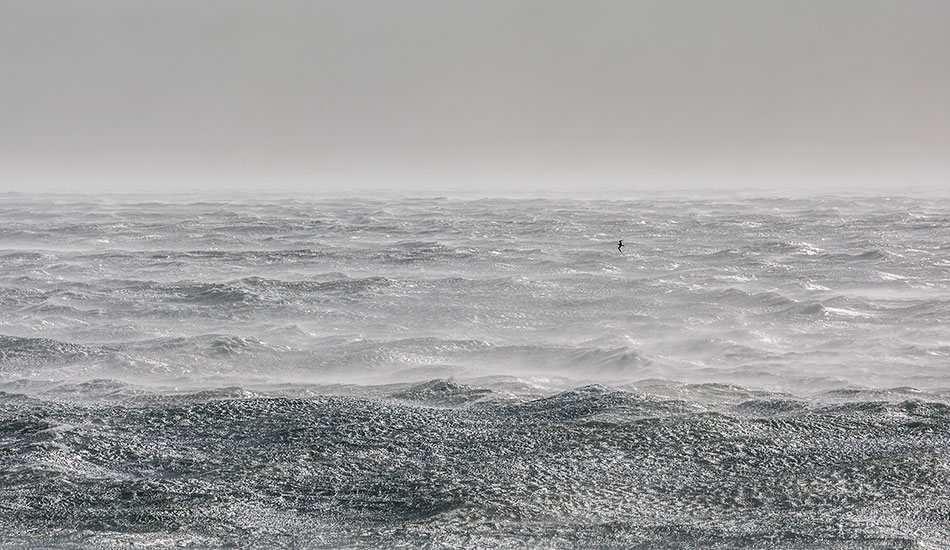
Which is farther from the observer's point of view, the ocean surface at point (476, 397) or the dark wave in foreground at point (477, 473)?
the ocean surface at point (476, 397)

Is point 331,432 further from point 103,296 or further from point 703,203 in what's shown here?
point 703,203

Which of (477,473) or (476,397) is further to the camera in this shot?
(476,397)

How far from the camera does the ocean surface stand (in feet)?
19.4

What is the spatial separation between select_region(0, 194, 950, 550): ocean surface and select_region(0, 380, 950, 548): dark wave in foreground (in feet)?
0.09

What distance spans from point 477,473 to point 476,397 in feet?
9.09

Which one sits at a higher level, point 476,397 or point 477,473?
point 477,473

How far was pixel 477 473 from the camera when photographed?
22.1ft

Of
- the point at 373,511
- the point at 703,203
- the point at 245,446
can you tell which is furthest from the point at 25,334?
the point at 703,203

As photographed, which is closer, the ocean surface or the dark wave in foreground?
the dark wave in foreground

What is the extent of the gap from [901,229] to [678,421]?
87.1 feet

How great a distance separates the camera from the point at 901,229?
3139 cm

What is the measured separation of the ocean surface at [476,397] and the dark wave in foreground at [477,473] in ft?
0.09

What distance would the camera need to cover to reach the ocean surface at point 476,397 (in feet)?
19.4

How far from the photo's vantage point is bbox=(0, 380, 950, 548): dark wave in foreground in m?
5.68
